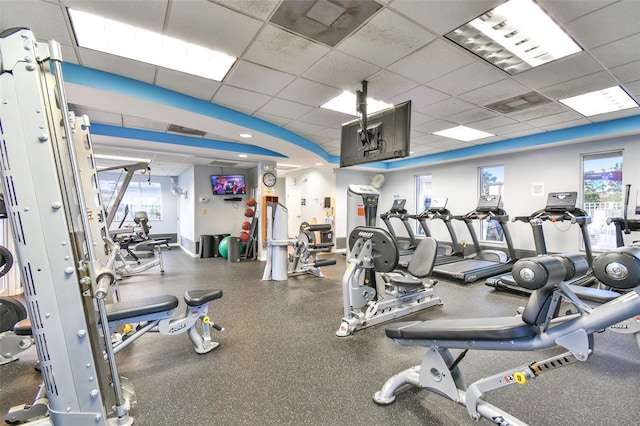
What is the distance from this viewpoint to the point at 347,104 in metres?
3.95

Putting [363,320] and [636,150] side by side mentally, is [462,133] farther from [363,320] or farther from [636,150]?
[363,320]

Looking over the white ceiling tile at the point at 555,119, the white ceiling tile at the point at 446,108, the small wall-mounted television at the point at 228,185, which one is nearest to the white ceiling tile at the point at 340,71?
the white ceiling tile at the point at 446,108

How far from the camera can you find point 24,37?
1.21 meters

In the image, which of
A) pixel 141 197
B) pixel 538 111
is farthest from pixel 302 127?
pixel 141 197

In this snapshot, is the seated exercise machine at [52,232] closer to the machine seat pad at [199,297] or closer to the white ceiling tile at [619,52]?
the machine seat pad at [199,297]

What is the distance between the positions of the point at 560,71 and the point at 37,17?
4.72 meters

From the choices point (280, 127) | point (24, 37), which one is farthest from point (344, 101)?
point (24, 37)

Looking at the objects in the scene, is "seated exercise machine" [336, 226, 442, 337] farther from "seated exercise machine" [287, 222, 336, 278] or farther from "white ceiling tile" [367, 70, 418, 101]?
"seated exercise machine" [287, 222, 336, 278]

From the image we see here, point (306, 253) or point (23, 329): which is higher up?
point (23, 329)

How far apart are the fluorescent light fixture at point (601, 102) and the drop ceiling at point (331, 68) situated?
0.34 ft

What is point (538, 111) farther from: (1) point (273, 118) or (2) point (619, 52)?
(1) point (273, 118)

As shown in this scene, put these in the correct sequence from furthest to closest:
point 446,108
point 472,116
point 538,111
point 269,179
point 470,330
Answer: point 269,179 → point 472,116 → point 538,111 → point 446,108 → point 470,330

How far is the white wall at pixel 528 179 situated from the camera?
4.98 meters

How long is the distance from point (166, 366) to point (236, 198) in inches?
245
